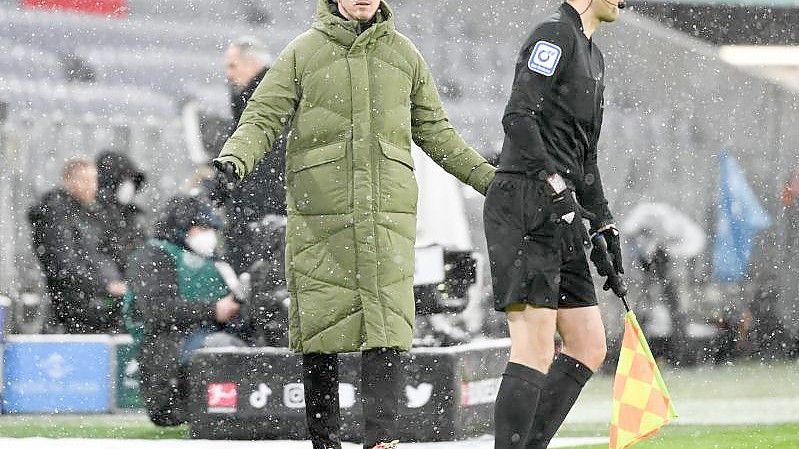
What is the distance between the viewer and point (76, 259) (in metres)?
7.57

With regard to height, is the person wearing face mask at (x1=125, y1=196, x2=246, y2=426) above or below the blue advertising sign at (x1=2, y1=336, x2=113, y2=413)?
above

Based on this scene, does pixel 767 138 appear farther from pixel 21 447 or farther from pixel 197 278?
pixel 21 447

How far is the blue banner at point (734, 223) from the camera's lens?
29.9ft

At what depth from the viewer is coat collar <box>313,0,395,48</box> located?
16.5 ft

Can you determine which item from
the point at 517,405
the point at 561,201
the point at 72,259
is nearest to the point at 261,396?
the point at 72,259

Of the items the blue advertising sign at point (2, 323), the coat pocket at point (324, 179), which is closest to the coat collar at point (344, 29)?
the coat pocket at point (324, 179)

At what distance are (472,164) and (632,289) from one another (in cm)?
411

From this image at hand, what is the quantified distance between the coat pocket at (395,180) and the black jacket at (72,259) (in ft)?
9.15

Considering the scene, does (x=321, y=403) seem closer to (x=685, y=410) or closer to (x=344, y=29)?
(x=344, y=29)

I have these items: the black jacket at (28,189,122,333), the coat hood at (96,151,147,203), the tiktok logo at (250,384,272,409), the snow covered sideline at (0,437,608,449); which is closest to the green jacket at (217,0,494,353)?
the snow covered sideline at (0,437,608,449)

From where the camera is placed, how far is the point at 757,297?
9438mm

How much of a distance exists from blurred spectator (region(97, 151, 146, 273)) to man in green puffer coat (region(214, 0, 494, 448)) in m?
2.58

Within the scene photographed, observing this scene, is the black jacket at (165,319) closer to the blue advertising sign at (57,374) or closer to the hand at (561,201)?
the blue advertising sign at (57,374)

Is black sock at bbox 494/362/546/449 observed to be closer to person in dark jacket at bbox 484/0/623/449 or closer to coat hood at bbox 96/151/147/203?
person in dark jacket at bbox 484/0/623/449
